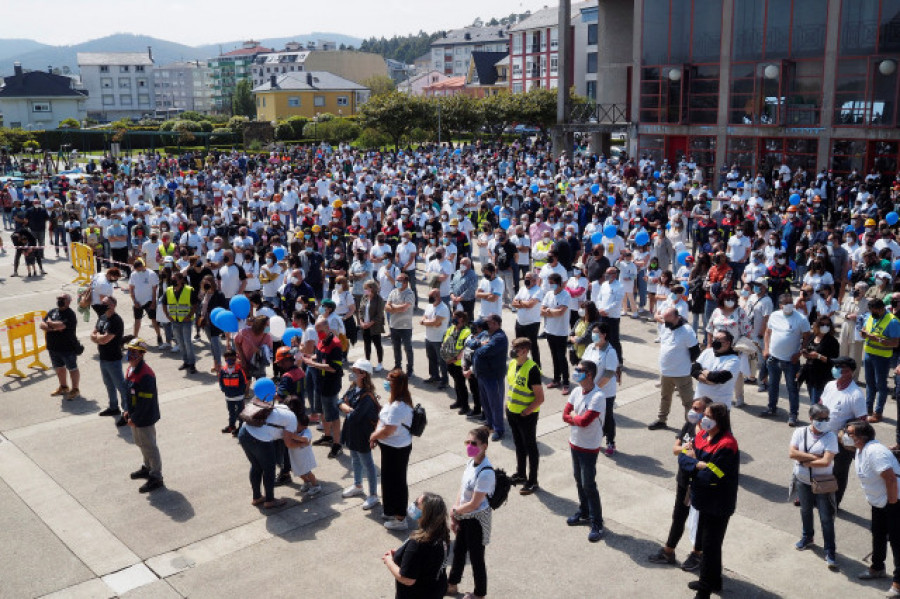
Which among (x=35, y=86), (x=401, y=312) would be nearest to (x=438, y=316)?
(x=401, y=312)

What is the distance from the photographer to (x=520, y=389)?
8219 millimetres

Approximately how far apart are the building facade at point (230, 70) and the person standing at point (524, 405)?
176 m

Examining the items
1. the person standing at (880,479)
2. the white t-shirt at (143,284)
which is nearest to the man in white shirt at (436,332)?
the white t-shirt at (143,284)

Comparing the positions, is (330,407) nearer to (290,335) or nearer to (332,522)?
(290,335)

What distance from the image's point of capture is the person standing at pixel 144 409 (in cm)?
873

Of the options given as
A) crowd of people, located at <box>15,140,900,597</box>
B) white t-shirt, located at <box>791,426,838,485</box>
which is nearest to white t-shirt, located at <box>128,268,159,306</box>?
crowd of people, located at <box>15,140,900,597</box>

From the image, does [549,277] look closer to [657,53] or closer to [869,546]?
[869,546]

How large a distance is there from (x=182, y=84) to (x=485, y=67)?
367 feet

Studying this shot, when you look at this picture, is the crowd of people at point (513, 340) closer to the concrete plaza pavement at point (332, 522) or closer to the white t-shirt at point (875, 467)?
the white t-shirt at point (875, 467)

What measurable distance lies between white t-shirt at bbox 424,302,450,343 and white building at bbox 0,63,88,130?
360 ft

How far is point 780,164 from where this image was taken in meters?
32.0

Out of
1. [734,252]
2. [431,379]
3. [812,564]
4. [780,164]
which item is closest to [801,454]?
[812,564]

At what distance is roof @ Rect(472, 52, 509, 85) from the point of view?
10662cm

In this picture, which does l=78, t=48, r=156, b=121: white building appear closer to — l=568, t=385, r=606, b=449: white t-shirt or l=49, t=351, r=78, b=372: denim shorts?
l=49, t=351, r=78, b=372: denim shorts
